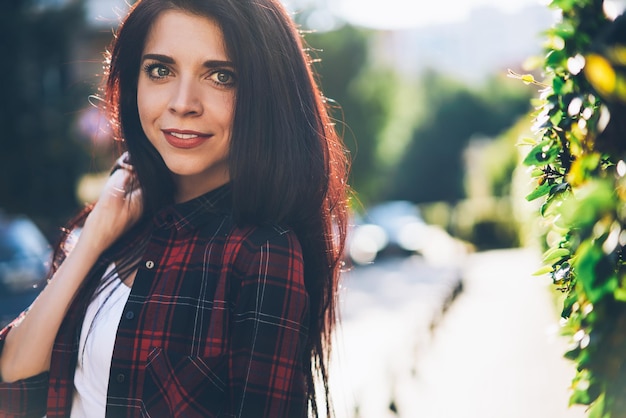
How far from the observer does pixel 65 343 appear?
2219mm

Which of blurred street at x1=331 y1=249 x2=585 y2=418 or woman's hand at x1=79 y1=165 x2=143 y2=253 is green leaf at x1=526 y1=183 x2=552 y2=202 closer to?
blurred street at x1=331 y1=249 x2=585 y2=418

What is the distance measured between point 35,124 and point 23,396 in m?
18.7

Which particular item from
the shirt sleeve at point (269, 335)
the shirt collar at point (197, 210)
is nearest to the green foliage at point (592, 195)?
the shirt sleeve at point (269, 335)

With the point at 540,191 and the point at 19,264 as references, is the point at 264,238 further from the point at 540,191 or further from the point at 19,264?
the point at 19,264

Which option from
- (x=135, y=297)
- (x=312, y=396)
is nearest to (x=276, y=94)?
(x=135, y=297)

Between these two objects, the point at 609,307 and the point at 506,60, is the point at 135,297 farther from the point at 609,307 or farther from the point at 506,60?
the point at 506,60

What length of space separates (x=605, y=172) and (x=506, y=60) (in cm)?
7386

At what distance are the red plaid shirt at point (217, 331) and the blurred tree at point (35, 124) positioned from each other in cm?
1839

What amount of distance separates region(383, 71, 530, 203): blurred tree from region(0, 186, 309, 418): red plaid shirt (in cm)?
4318

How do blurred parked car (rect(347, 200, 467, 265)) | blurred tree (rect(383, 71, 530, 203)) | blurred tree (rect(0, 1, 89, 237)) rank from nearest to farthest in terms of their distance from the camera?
blurred tree (rect(0, 1, 89, 237)) → blurred parked car (rect(347, 200, 467, 265)) → blurred tree (rect(383, 71, 530, 203))

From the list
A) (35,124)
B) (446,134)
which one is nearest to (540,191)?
(35,124)

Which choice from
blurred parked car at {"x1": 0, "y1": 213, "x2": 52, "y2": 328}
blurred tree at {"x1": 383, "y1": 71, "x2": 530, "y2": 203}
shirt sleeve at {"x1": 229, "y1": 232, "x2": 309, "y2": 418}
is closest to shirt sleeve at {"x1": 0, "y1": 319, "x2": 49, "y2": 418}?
shirt sleeve at {"x1": 229, "y1": 232, "x2": 309, "y2": 418}

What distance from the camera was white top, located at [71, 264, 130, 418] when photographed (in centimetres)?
207

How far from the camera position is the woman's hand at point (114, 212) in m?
2.38
